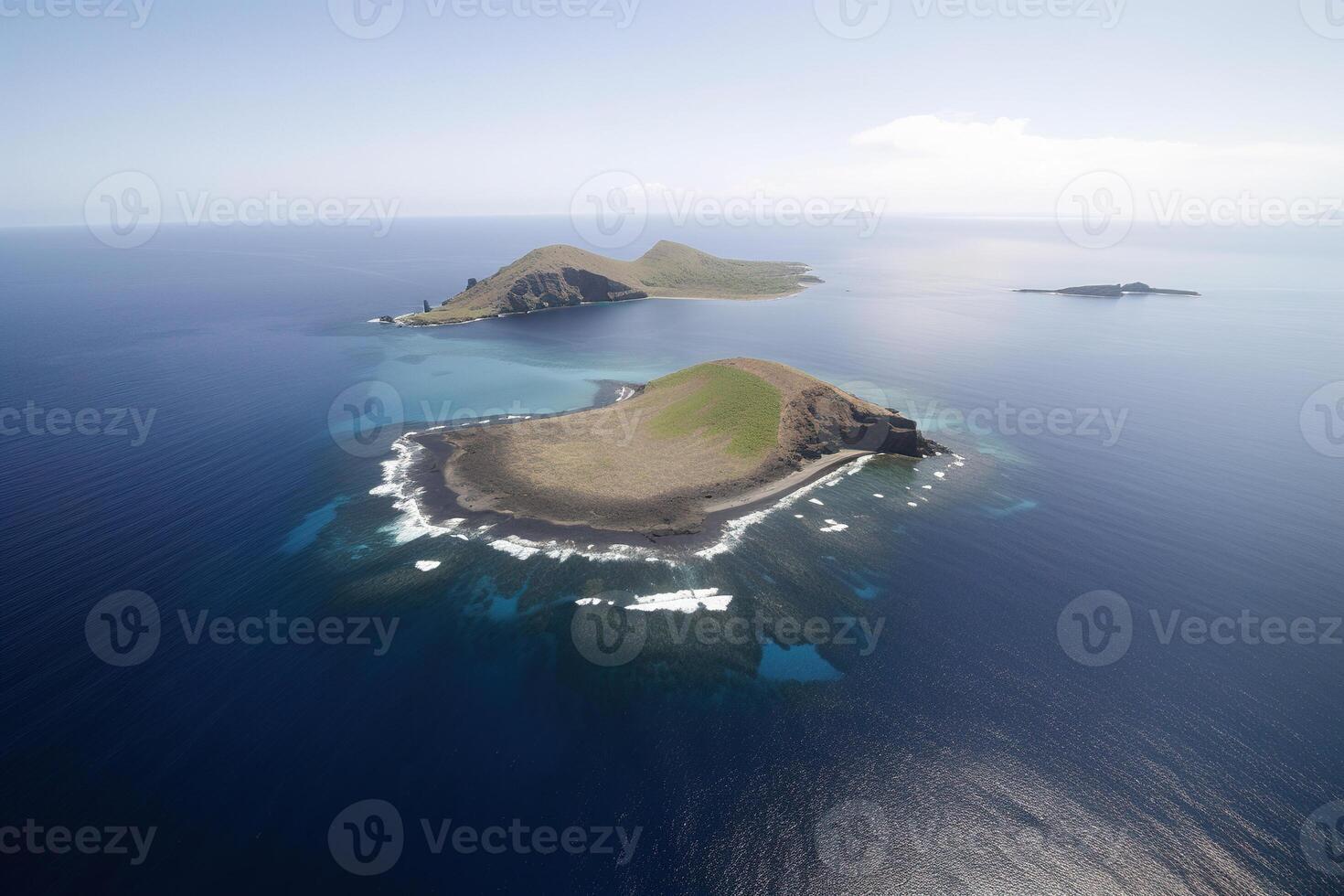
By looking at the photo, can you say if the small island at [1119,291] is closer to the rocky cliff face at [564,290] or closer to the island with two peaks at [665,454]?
the rocky cliff face at [564,290]

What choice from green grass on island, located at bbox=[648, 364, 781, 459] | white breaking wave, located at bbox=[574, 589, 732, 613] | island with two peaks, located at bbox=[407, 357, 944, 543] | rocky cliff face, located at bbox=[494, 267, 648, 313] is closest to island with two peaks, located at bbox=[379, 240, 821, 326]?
rocky cliff face, located at bbox=[494, 267, 648, 313]

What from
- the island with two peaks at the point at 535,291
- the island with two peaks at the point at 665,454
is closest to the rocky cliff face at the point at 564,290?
the island with two peaks at the point at 535,291

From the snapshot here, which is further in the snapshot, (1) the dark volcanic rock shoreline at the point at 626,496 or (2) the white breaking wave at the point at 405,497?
(1) the dark volcanic rock shoreline at the point at 626,496

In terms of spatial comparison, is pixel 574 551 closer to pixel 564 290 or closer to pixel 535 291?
pixel 535 291

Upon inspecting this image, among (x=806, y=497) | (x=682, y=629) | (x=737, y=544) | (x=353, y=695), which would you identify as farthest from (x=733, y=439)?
(x=353, y=695)

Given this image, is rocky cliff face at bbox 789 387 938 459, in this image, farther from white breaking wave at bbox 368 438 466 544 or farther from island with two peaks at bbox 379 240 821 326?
island with two peaks at bbox 379 240 821 326

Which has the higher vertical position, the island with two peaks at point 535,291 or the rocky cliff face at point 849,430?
the island with two peaks at point 535,291

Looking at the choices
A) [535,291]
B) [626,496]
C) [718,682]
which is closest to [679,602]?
[718,682]

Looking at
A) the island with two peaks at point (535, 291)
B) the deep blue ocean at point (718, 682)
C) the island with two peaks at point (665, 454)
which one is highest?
the island with two peaks at point (535, 291)
